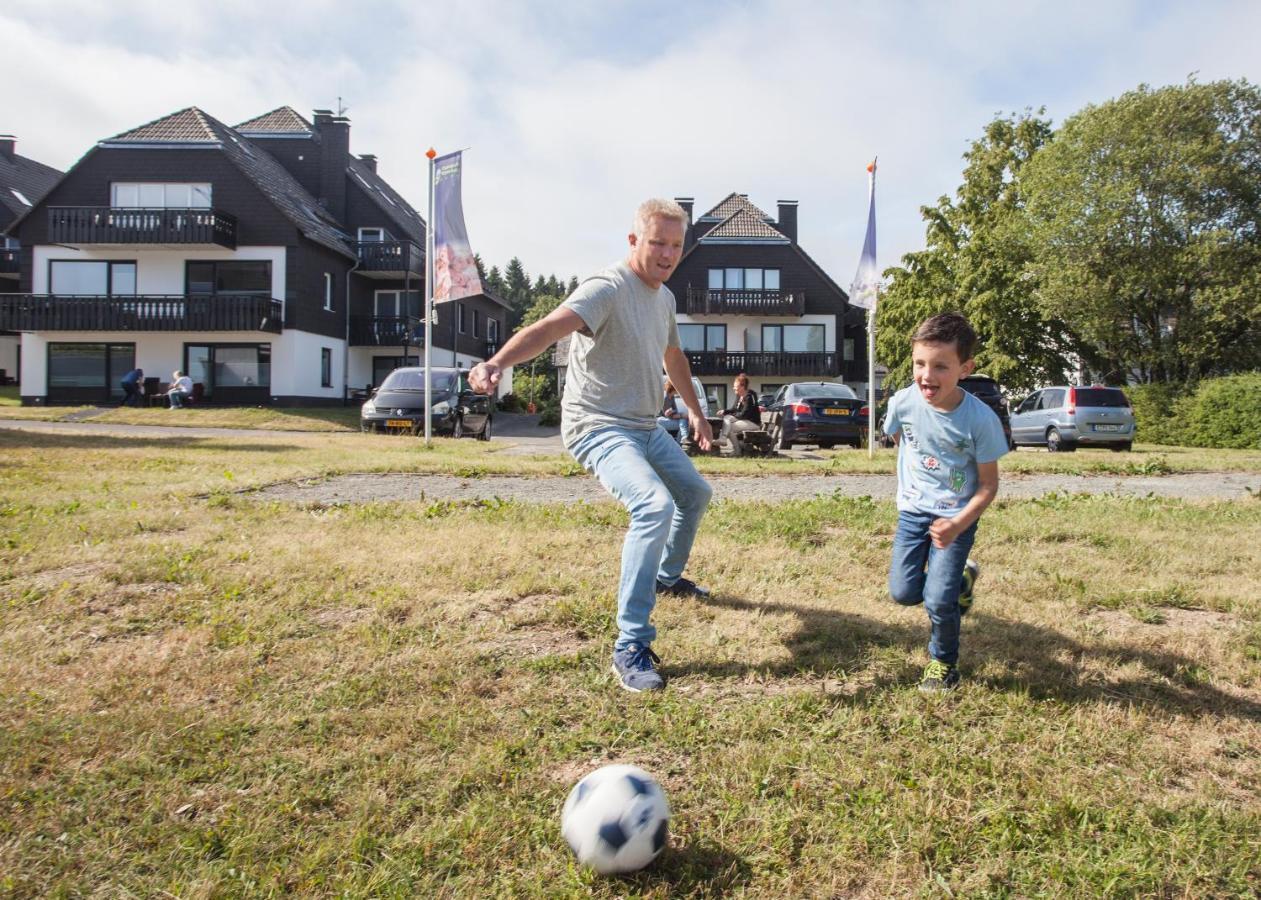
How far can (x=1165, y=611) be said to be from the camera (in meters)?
4.81

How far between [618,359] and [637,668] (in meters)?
1.39

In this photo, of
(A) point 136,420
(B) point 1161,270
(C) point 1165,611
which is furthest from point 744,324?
(C) point 1165,611

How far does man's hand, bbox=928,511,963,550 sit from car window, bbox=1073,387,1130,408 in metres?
20.7

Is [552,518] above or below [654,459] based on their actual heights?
below

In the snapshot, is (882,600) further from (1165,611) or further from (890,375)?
(890,375)

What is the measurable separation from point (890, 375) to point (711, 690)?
3754 centimetres

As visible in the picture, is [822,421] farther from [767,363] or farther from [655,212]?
[767,363]

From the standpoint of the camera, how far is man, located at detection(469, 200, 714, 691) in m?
3.75

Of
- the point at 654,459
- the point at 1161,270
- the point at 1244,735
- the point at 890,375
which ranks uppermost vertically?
the point at 1161,270

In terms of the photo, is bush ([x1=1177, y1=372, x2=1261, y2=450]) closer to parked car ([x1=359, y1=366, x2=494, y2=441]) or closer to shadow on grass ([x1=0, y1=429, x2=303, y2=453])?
parked car ([x1=359, y1=366, x2=494, y2=441])

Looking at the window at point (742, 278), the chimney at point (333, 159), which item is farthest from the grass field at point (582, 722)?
the window at point (742, 278)

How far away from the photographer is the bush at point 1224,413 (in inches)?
946

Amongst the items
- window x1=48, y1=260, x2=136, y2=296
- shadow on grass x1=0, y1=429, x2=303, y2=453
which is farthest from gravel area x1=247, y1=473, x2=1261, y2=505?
window x1=48, y1=260, x2=136, y2=296

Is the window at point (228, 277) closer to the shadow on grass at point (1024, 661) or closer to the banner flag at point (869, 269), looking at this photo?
the banner flag at point (869, 269)
